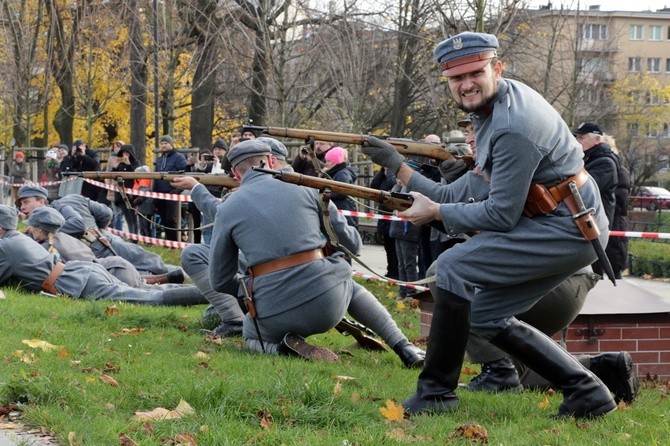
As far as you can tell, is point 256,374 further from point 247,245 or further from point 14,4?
point 14,4

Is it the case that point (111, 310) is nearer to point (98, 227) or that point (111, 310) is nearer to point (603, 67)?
point (98, 227)

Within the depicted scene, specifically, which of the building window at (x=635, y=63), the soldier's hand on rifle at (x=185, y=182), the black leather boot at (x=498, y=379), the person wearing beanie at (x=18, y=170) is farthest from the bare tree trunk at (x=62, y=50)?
the building window at (x=635, y=63)

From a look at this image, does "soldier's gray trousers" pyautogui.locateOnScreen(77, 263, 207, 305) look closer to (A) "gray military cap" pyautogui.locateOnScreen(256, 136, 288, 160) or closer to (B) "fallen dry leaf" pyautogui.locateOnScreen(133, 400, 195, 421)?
(A) "gray military cap" pyautogui.locateOnScreen(256, 136, 288, 160)

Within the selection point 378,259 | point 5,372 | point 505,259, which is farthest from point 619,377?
point 378,259

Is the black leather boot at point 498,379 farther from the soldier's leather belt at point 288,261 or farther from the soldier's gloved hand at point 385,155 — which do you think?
the soldier's leather belt at point 288,261

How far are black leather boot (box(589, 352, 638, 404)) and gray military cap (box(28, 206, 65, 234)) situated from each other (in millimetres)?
7903

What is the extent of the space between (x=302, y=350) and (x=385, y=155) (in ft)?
5.60

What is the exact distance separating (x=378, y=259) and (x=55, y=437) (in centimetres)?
1452

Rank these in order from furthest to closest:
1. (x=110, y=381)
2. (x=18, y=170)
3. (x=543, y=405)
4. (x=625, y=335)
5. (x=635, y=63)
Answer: (x=635, y=63) → (x=18, y=170) → (x=625, y=335) → (x=110, y=381) → (x=543, y=405)

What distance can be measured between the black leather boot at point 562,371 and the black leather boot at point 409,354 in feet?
6.65


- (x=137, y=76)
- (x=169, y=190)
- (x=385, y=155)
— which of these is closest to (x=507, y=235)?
(x=385, y=155)

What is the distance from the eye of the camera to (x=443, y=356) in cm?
644

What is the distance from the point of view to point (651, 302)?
879cm

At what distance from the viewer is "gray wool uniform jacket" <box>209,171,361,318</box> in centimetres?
843
